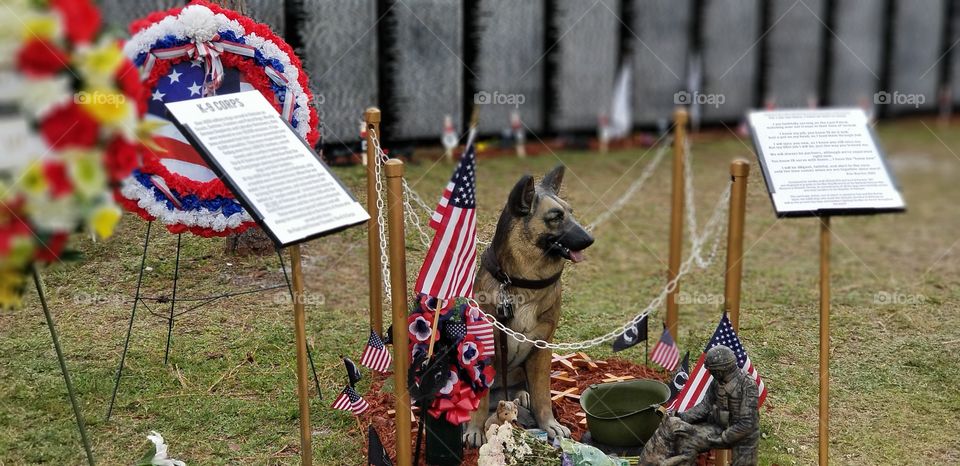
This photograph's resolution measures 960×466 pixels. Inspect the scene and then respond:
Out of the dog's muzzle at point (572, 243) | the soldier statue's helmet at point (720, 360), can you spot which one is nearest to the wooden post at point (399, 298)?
the dog's muzzle at point (572, 243)

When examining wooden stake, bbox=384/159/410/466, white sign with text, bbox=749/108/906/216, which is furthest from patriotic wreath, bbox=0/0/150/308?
white sign with text, bbox=749/108/906/216

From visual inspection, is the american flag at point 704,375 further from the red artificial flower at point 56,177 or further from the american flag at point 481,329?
the red artificial flower at point 56,177

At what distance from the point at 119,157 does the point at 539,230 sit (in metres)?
1.94

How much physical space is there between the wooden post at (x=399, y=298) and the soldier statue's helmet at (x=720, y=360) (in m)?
1.27

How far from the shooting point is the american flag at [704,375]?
14.1 feet

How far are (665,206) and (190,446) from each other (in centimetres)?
565

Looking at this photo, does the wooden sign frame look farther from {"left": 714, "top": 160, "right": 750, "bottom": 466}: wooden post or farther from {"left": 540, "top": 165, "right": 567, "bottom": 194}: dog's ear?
{"left": 714, "top": 160, "right": 750, "bottom": 466}: wooden post

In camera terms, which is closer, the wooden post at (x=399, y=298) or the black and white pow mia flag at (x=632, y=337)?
the wooden post at (x=399, y=298)

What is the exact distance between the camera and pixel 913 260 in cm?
836

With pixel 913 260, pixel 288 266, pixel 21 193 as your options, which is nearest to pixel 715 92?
pixel 913 260

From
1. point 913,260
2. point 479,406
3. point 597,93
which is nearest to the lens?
point 479,406

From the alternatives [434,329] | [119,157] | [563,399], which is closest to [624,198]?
[563,399]

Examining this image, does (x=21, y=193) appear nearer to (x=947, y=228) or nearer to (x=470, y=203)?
(x=470, y=203)

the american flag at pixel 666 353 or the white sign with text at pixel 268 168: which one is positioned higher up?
the white sign with text at pixel 268 168
